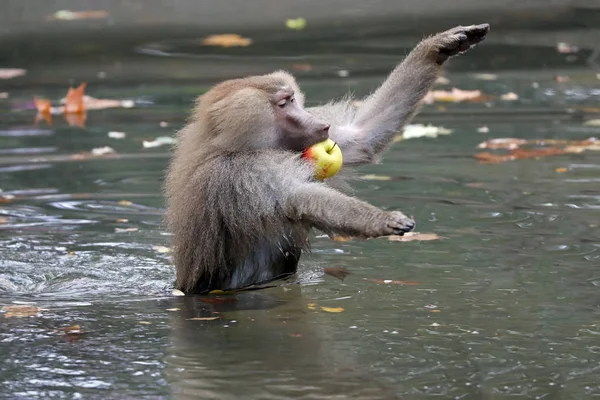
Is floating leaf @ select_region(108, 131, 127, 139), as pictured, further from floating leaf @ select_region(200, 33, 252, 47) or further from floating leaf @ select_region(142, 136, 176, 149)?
floating leaf @ select_region(200, 33, 252, 47)

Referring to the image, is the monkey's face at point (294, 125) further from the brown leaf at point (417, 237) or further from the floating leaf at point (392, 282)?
the brown leaf at point (417, 237)

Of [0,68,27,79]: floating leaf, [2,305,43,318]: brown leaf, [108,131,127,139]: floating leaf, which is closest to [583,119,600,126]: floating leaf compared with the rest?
[108,131,127,139]: floating leaf

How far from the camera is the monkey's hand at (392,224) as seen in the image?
199 inches

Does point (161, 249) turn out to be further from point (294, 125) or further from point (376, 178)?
point (376, 178)

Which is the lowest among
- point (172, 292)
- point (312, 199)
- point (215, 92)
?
point (172, 292)

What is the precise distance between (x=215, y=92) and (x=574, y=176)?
11.1 ft

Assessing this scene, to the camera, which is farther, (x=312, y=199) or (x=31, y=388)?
(x=312, y=199)

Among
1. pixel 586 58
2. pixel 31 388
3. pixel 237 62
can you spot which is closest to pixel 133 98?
pixel 237 62

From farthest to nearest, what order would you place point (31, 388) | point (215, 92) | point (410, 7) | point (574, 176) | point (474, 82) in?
1. point (410, 7)
2. point (474, 82)
3. point (574, 176)
4. point (215, 92)
5. point (31, 388)

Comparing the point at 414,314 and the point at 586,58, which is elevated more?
the point at 586,58

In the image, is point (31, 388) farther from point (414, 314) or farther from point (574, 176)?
point (574, 176)

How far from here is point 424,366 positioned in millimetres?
4629

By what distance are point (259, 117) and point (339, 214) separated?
0.77 meters

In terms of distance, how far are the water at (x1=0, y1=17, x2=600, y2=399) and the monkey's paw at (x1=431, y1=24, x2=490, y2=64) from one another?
1129 millimetres
